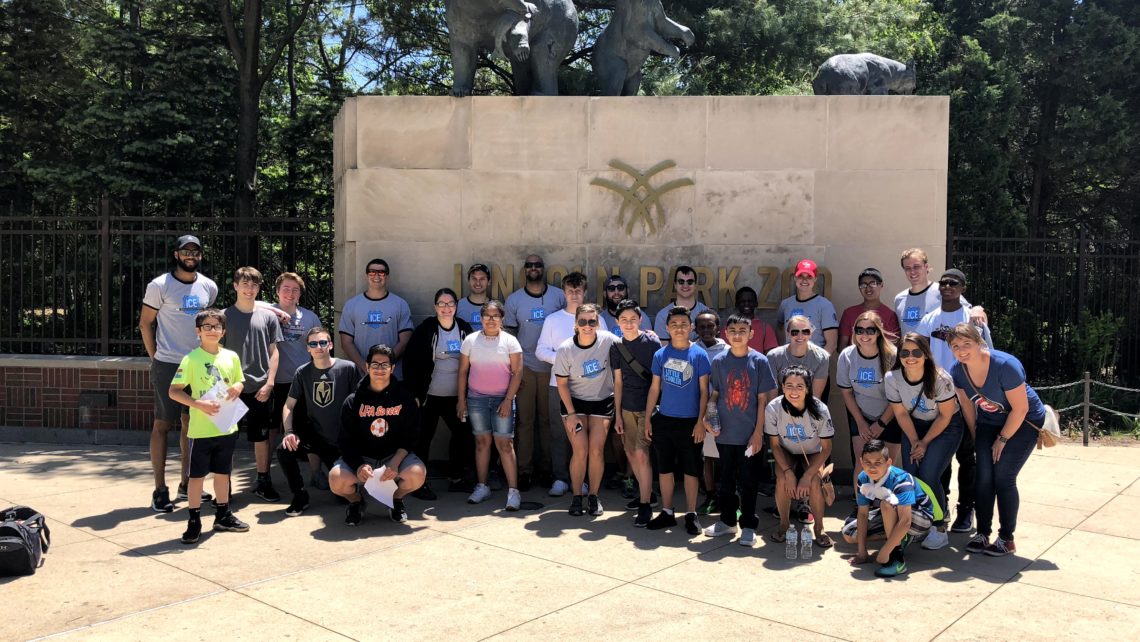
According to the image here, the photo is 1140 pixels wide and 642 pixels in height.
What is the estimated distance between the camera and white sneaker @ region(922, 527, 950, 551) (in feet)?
18.4

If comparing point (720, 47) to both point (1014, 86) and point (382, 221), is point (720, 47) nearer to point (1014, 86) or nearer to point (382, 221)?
point (1014, 86)

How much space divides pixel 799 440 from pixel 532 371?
2375 millimetres

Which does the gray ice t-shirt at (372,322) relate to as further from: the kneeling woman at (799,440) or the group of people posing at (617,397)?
the kneeling woman at (799,440)

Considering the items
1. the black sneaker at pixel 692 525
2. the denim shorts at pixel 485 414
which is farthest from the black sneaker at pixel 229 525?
A: the black sneaker at pixel 692 525

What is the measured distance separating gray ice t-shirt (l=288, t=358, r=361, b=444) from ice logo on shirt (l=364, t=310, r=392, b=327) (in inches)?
34.9

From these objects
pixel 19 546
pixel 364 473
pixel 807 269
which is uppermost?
pixel 807 269

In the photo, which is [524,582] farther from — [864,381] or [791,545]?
[864,381]

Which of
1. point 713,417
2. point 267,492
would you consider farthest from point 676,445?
point 267,492

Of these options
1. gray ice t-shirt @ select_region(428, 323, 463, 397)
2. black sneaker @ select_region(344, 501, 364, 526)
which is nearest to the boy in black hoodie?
black sneaker @ select_region(344, 501, 364, 526)

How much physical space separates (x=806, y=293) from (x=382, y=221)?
3.63 meters

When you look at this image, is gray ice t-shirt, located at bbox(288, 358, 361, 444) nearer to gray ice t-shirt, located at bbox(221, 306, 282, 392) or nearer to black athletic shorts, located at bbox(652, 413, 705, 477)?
gray ice t-shirt, located at bbox(221, 306, 282, 392)

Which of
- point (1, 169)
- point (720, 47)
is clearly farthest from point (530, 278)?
point (1, 169)

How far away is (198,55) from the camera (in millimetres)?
14945

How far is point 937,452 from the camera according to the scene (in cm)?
571
